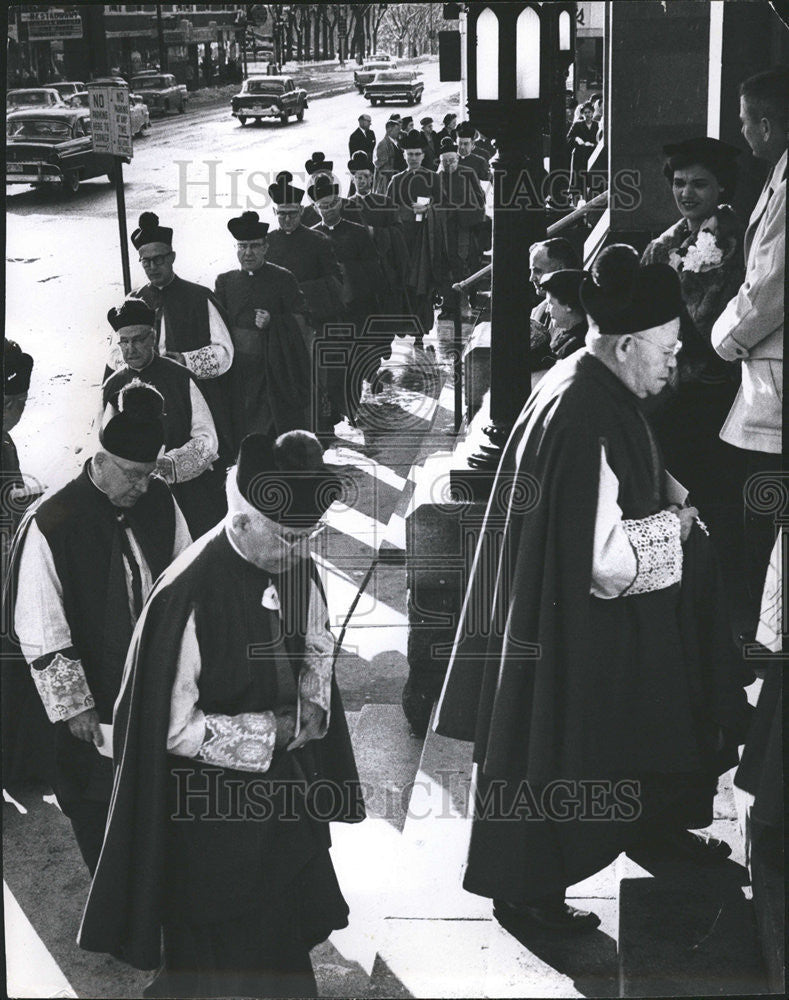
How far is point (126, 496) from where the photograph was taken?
13.1ft

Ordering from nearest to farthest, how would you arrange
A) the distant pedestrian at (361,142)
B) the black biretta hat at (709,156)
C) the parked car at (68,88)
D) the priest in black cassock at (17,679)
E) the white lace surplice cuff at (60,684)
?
1. the white lace surplice cuff at (60,684)
2. the black biretta hat at (709,156)
3. the priest in black cassock at (17,679)
4. the parked car at (68,88)
5. the distant pedestrian at (361,142)

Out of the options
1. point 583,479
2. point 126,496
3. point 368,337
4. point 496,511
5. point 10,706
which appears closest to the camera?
point 583,479

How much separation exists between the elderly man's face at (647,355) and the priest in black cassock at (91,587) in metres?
1.37

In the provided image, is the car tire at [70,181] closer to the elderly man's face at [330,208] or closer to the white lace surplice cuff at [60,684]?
the elderly man's face at [330,208]

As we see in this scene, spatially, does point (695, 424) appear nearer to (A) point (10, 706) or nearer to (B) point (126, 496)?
(B) point (126, 496)

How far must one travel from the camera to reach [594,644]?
3.66 metres

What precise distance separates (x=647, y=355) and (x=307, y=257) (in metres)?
6.44

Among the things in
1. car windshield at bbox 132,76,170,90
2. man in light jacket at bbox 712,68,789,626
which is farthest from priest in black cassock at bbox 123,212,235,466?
car windshield at bbox 132,76,170,90

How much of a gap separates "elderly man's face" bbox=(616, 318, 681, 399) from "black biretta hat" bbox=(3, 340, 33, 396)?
2077 millimetres

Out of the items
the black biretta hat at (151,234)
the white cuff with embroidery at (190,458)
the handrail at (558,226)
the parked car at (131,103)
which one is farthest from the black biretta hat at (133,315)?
the parked car at (131,103)

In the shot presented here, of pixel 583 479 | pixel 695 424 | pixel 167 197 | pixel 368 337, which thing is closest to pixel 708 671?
pixel 583 479

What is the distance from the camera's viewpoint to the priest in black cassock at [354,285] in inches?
416

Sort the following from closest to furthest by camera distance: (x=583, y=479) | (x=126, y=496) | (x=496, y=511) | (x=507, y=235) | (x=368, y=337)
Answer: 1. (x=583, y=479)
2. (x=496, y=511)
3. (x=126, y=496)
4. (x=507, y=235)
5. (x=368, y=337)

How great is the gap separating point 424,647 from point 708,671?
6.32 ft
